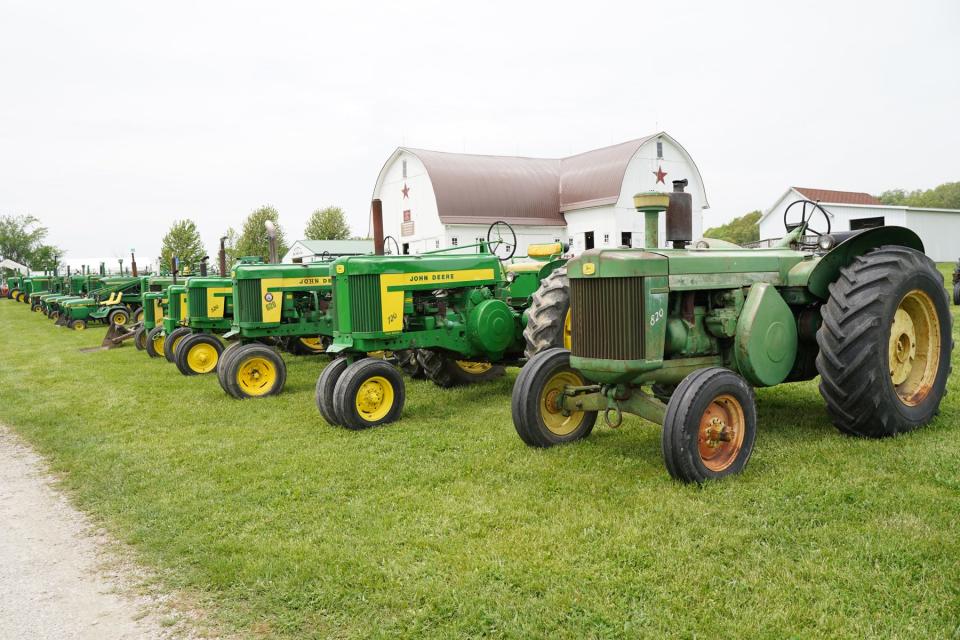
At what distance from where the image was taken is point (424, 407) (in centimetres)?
710

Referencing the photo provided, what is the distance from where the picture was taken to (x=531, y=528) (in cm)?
370

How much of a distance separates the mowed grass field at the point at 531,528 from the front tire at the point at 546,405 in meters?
0.16

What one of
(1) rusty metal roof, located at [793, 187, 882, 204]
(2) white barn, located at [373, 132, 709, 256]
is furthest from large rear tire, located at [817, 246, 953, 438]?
(1) rusty metal roof, located at [793, 187, 882, 204]

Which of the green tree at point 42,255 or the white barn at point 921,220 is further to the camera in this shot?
the green tree at point 42,255

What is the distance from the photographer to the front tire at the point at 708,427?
13.4 feet

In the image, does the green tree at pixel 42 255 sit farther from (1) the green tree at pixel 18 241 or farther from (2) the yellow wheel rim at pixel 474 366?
(2) the yellow wheel rim at pixel 474 366

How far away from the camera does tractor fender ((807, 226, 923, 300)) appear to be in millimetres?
5137

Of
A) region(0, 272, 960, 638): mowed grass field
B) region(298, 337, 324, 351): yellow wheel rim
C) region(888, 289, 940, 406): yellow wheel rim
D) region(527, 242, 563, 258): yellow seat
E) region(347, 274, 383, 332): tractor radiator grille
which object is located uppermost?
region(527, 242, 563, 258): yellow seat

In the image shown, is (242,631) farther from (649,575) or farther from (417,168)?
(417,168)

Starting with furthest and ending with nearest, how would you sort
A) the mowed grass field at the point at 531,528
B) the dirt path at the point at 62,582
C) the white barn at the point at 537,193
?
1. the white barn at the point at 537,193
2. the dirt path at the point at 62,582
3. the mowed grass field at the point at 531,528

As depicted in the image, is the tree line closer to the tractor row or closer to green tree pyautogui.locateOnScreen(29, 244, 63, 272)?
green tree pyautogui.locateOnScreen(29, 244, 63, 272)

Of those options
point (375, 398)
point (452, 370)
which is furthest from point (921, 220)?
point (375, 398)

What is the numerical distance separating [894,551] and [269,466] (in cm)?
376

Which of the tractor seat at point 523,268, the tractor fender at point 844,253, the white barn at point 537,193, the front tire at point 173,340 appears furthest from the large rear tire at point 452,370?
the white barn at point 537,193
